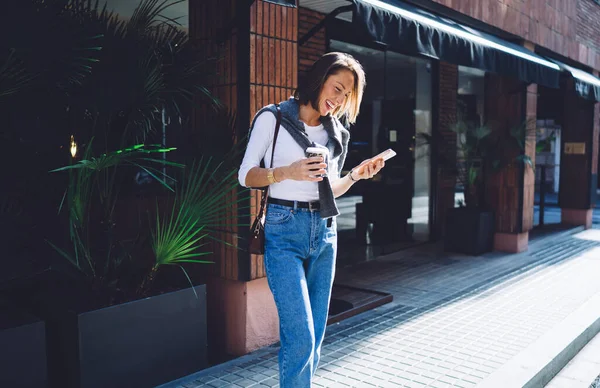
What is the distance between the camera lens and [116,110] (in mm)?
3152

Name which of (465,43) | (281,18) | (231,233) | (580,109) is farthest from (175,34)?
(580,109)

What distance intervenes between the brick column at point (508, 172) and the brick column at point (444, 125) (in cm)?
88

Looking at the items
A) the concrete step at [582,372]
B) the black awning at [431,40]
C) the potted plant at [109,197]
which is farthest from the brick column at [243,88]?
the concrete step at [582,372]

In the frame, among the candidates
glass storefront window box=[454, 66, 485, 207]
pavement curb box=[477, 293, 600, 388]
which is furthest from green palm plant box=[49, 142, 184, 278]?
glass storefront window box=[454, 66, 485, 207]

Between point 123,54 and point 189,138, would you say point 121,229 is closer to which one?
point 189,138

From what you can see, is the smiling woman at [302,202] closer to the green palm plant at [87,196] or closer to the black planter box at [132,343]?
the green palm plant at [87,196]

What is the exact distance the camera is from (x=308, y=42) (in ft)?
20.3

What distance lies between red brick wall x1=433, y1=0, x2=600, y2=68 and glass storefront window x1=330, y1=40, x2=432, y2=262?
1496 millimetres

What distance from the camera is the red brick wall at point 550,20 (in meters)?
7.37

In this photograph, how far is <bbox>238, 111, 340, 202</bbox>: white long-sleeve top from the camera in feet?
7.89

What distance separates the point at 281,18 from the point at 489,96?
507cm

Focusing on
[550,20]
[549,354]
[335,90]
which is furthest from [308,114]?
[550,20]

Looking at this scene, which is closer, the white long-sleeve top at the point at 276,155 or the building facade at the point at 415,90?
the white long-sleeve top at the point at 276,155

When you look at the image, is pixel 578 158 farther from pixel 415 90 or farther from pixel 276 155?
pixel 276 155
